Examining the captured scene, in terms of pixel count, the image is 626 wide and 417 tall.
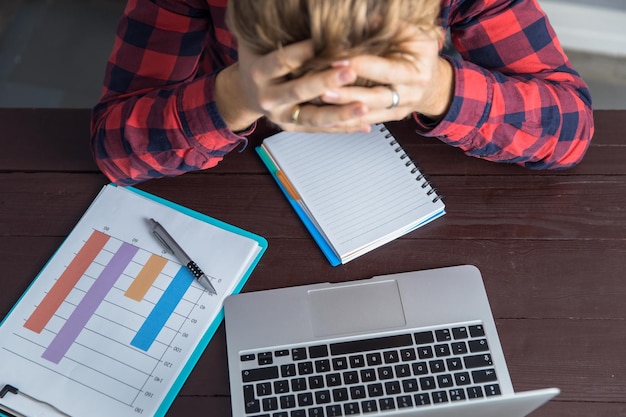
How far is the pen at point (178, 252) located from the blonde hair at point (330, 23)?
378mm

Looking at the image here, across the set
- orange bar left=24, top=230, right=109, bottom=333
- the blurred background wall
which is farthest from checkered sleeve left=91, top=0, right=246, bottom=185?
the blurred background wall

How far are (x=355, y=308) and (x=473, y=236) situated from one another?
22cm

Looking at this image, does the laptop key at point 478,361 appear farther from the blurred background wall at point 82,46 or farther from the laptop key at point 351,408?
the blurred background wall at point 82,46

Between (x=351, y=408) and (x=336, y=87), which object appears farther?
(x=351, y=408)

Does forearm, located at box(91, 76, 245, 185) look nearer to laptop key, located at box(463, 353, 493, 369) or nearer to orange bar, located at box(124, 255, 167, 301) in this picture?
orange bar, located at box(124, 255, 167, 301)

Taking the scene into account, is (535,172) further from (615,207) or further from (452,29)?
(452,29)

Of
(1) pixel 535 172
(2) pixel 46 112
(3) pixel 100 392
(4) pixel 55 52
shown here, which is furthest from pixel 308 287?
(4) pixel 55 52

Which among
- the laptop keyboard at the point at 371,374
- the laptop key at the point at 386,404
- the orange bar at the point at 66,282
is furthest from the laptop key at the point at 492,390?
the orange bar at the point at 66,282

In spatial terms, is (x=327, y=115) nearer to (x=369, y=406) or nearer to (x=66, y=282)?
(x=369, y=406)

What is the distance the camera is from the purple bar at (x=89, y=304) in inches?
31.6

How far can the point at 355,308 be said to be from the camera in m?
0.83

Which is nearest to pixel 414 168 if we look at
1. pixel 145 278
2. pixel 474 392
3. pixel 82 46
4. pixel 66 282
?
pixel 474 392

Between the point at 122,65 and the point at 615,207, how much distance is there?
0.83 metres

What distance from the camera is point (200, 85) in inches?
31.9
